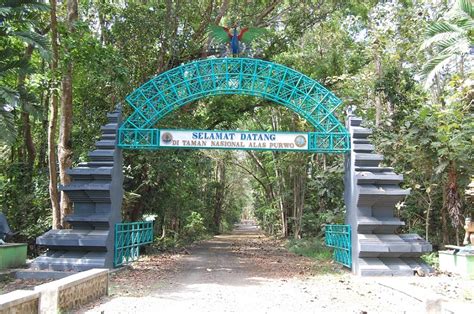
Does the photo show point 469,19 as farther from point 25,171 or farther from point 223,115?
point 25,171

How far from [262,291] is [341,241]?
3.60 meters

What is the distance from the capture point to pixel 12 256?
36.9ft

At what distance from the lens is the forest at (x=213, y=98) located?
11266mm

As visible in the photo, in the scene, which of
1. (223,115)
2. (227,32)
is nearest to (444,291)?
(227,32)

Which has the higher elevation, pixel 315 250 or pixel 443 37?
pixel 443 37

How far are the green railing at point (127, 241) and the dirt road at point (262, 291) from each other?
34 centimetres

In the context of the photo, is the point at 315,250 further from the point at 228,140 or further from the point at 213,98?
the point at 228,140

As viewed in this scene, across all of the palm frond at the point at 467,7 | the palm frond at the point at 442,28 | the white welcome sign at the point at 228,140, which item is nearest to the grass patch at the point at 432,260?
the white welcome sign at the point at 228,140

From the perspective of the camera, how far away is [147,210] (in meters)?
17.9

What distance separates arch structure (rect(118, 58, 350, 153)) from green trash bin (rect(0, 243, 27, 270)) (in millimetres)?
3660

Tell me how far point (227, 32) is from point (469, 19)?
610 cm

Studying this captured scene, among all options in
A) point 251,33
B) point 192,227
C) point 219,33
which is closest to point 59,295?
point 219,33

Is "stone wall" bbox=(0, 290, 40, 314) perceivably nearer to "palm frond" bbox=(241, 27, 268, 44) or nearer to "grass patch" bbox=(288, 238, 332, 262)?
"palm frond" bbox=(241, 27, 268, 44)

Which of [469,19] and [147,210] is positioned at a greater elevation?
[469,19]
